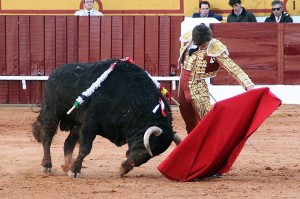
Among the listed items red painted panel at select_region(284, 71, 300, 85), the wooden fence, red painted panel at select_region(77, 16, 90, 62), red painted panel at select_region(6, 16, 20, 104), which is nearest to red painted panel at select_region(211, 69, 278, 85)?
the wooden fence

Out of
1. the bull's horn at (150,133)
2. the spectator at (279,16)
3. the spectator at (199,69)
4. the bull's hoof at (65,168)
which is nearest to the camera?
the bull's horn at (150,133)

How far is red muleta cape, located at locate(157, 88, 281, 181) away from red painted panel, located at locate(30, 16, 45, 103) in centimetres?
688

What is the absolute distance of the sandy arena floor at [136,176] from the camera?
22.8 feet

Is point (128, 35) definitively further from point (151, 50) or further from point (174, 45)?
point (174, 45)

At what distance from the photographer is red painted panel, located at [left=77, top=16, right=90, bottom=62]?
1430 cm

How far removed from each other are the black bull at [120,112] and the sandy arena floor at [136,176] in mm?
206

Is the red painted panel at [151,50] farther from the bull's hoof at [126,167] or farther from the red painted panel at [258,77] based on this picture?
the bull's hoof at [126,167]

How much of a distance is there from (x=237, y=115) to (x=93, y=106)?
3.23ft

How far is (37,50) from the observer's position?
1439cm

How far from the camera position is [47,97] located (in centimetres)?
828

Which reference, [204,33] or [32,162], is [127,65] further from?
[32,162]

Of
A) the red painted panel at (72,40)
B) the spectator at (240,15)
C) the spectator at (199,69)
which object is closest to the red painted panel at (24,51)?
the red painted panel at (72,40)

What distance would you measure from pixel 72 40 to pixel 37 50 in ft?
1.50

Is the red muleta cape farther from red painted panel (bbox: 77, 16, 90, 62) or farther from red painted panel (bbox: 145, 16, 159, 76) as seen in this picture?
red painted panel (bbox: 77, 16, 90, 62)
